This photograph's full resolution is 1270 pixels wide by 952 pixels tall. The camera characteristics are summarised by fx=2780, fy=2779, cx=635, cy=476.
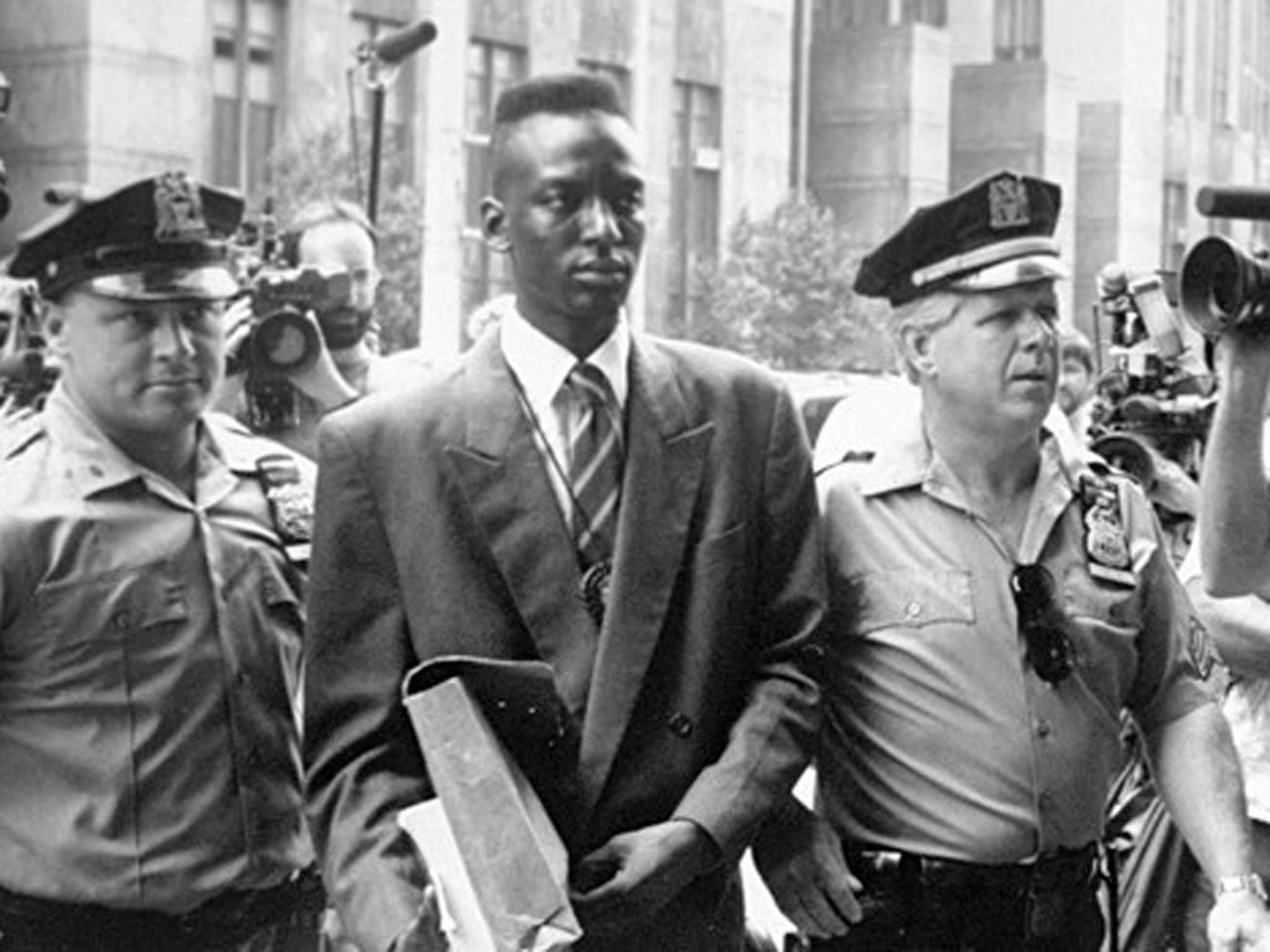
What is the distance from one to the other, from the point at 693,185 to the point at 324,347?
34403mm

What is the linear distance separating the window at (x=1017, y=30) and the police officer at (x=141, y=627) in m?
46.7

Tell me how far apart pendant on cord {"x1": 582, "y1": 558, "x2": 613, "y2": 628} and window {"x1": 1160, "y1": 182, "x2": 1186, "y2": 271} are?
158 feet

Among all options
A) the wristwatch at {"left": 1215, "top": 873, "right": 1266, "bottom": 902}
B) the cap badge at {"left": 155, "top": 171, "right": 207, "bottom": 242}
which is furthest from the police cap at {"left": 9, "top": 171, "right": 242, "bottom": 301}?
the wristwatch at {"left": 1215, "top": 873, "right": 1266, "bottom": 902}

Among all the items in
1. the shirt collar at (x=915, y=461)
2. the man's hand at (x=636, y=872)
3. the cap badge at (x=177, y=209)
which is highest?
the cap badge at (x=177, y=209)

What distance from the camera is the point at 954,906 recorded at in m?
4.99

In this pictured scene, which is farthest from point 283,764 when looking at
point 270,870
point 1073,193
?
point 1073,193

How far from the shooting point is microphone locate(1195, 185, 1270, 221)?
4766 mm

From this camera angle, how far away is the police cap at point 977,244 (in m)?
5.13

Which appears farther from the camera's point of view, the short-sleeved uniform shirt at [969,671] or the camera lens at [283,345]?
the camera lens at [283,345]

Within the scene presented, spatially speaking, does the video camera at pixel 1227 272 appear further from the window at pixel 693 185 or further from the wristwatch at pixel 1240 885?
the window at pixel 693 185

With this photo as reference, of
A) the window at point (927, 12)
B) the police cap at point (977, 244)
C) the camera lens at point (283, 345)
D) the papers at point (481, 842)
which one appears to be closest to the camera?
the papers at point (481, 842)

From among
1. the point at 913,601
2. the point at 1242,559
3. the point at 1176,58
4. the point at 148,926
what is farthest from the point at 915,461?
the point at 1176,58

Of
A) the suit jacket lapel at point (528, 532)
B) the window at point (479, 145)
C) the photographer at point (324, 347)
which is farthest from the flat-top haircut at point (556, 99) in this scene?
the window at point (479, 145)

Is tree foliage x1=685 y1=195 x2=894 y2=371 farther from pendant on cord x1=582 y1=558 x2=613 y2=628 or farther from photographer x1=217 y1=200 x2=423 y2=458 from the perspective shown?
pendant on cord x1=582 y1=558 x2=613 y2=628
